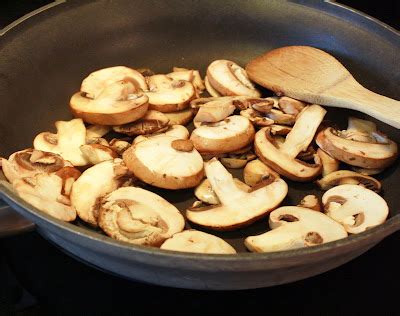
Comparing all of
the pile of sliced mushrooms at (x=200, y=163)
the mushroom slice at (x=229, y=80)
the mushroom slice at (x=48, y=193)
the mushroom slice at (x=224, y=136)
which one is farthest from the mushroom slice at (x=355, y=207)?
the mushroom slice at (x=48, y=193)

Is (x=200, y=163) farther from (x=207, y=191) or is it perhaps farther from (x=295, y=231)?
(x=295, y=231)

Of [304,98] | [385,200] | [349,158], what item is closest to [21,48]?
[304,98]

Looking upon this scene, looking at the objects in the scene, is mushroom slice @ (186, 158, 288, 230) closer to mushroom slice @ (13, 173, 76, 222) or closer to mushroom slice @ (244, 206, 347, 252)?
mushroom slice @ (244, 206, 347, 252)

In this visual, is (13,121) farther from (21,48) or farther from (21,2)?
(21,2)

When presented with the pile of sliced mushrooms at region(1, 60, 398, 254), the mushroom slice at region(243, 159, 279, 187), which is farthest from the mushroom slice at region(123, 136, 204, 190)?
the mushroom slice at region(243, 159, 279, 187)

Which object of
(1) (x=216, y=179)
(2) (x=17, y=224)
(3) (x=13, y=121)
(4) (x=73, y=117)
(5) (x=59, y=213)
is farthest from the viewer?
(4) (x=73, y=117)

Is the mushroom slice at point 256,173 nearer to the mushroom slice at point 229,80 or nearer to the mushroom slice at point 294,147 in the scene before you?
the mushroom slice at point 294,147
